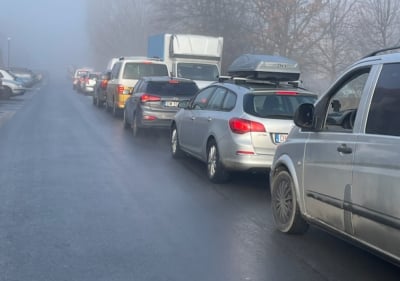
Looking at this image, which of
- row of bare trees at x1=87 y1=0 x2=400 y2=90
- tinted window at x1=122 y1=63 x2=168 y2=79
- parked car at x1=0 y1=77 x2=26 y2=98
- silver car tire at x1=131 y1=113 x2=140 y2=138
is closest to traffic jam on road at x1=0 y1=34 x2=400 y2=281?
silver car tire at x1=131 y1=113 x2=140 y2=138

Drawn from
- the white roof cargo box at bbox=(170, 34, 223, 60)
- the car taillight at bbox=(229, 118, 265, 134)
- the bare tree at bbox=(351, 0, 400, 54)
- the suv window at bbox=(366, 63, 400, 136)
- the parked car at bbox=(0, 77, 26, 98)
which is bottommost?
the parked car at bbox=(0, 77, 26, 98)

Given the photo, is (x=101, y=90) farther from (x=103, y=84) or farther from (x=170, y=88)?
(x=170, y=88)

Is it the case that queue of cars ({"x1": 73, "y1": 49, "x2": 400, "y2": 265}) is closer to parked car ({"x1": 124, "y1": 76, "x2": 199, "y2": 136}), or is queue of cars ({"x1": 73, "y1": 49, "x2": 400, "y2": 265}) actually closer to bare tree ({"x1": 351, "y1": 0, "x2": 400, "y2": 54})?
parked car ({"x1": 124, "y1": 76, "x2": 199, "y2": 136})

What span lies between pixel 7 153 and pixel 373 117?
9253 mm

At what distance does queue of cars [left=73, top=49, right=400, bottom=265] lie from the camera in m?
5.05

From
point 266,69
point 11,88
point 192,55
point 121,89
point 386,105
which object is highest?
point 192,55

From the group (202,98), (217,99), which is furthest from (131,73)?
(217,99)

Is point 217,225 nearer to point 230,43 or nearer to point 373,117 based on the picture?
point 373,117

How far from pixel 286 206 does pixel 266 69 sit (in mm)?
5220

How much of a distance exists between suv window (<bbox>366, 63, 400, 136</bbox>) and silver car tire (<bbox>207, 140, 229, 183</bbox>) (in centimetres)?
443

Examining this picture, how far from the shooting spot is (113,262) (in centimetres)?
574

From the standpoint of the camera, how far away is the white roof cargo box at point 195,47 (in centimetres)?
2355

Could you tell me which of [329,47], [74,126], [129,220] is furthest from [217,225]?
[329,47]

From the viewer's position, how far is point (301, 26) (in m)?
30.3
